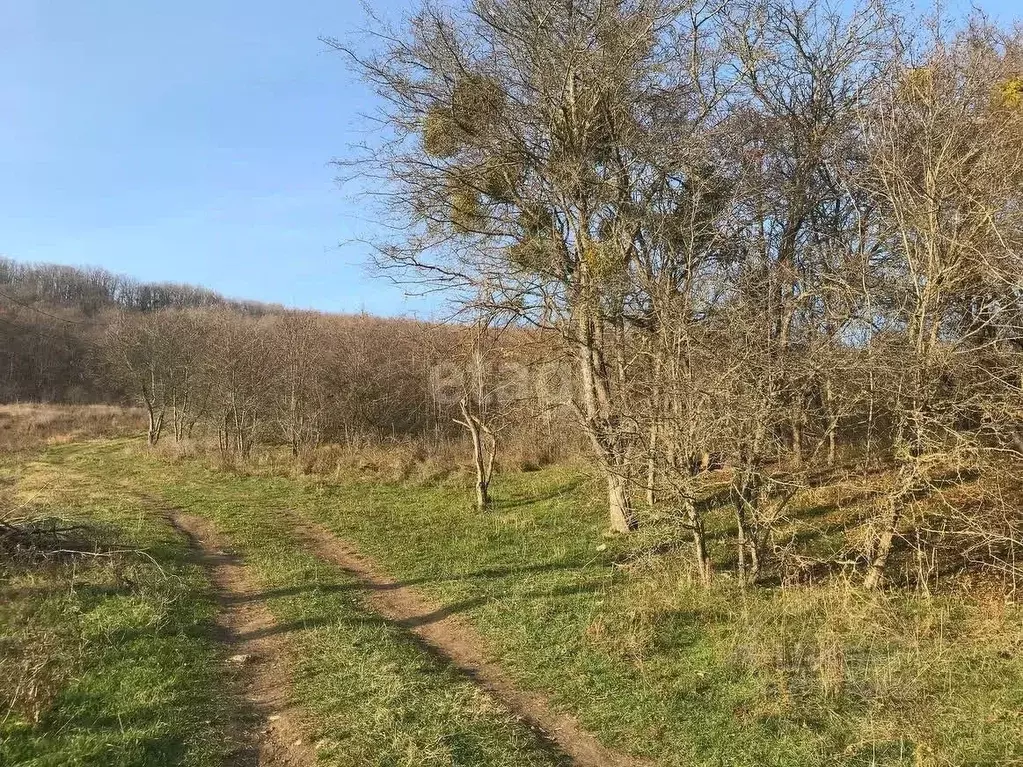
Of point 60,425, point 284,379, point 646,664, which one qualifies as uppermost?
point 284,379

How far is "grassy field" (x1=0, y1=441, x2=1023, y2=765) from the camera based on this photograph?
452 centimetres

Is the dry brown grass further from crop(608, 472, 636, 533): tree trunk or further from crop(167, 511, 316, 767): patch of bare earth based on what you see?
crop(608, 472, 636, 533): tree trunk

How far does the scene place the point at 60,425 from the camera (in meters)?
37.9

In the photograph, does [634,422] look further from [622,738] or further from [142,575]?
[142,575]

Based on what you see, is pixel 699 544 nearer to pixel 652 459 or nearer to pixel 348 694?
pixel 652 459

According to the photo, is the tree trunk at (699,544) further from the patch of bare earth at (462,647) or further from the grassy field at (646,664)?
the patch of bare earth at (462,647)

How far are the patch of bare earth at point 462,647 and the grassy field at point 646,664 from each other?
0.43 ft

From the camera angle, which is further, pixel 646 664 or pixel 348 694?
pixel 646 664

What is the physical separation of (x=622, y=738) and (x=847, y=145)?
34.9 feet

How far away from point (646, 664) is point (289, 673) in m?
3.10

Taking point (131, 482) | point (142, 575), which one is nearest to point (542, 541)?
point (142, 575)

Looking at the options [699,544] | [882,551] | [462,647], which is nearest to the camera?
[462,647]

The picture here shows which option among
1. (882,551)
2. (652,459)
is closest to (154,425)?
(652,459)

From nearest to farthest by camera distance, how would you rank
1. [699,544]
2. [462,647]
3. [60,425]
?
[462,647] < [699,544] < [60,425]
